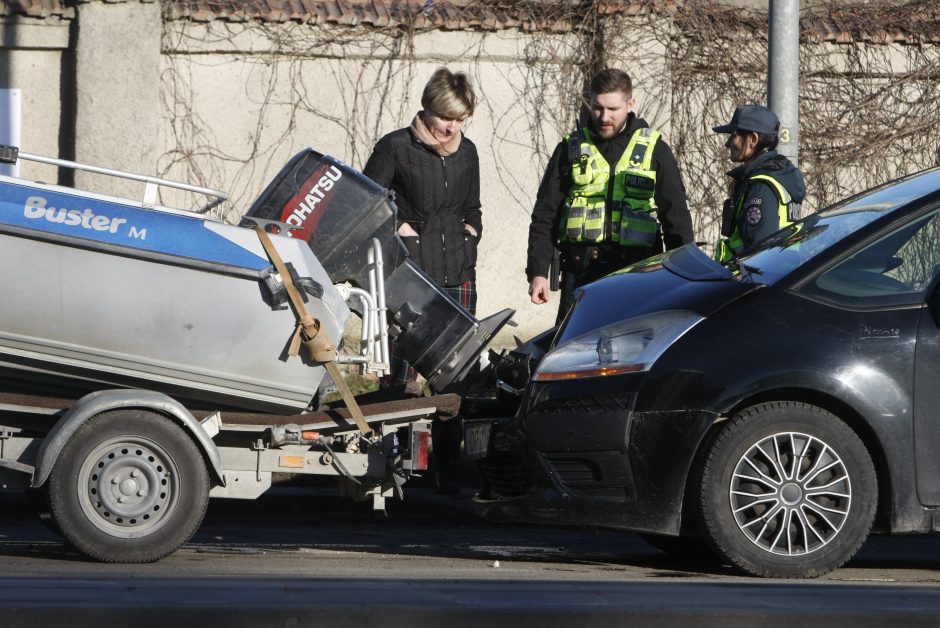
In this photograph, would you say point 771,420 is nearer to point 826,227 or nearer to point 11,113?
point 826,227

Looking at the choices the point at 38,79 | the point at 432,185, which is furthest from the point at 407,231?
the point at 38,79

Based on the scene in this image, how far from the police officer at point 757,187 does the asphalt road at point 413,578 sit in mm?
1627

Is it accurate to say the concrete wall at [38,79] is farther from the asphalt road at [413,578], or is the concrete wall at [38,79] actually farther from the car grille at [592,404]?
the car grille at [592,404]

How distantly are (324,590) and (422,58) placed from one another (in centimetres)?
809

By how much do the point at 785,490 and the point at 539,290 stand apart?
8.54ft

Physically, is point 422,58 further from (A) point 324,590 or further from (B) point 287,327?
(A) point 324,590

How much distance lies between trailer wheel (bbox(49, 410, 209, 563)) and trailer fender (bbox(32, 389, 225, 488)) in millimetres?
43

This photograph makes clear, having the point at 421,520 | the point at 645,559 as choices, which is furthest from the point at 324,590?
the point at 421,520

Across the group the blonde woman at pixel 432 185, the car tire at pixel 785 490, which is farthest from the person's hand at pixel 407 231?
the car tire at pixel 785 490

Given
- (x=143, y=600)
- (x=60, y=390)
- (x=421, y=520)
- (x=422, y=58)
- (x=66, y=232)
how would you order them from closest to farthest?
1. (x=143, y=600)
2. (x=66, y=232)
3. (x=60, y=390)
4. (x=421, y=520)
5. (x=422, y=58)

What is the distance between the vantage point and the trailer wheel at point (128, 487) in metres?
5.67

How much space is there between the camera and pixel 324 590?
14.7ft

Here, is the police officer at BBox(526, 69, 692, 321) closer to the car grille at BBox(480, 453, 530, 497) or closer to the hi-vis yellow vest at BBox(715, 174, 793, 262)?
the hi-vis yellow vest at BBox(715, 174, 793, 262)

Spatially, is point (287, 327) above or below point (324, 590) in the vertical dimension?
above
